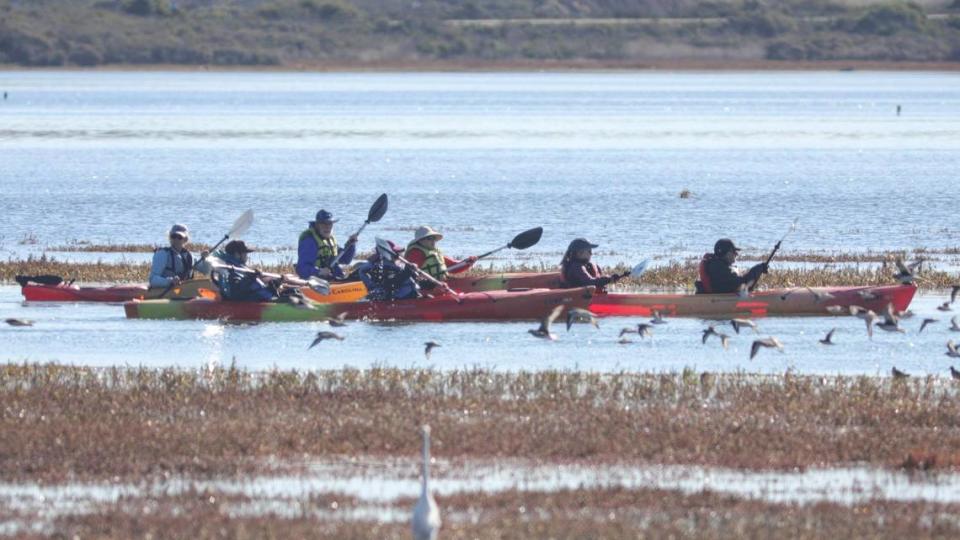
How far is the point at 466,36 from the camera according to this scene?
531ft

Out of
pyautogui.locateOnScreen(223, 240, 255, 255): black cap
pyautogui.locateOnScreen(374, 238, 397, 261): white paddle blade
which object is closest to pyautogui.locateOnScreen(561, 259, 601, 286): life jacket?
pyautogui.locateOnScreen(374, 238, 397, 261): white paddle blade

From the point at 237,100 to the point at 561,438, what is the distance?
117 m

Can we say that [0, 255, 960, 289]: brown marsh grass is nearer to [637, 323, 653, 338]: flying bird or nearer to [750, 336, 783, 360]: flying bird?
[637, 323, 653, 338]: flying bird

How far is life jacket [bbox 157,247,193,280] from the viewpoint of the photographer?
2533 centimetres

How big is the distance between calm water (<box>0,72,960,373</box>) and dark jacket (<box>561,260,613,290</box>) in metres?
0.64

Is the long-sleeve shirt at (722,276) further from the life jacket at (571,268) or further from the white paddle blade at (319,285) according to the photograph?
the white paddle blade at (319,285)

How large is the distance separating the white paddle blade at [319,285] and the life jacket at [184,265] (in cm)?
199

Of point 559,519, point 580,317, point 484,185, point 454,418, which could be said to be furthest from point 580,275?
point 484,185

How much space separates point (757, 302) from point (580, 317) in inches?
103

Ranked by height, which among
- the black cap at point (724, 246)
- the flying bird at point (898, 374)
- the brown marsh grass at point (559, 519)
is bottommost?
the brown marsh grass at point (559, 519)

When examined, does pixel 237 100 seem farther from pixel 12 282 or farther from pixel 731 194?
pixel 12 282

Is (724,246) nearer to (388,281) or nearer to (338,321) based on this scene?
(388,281)

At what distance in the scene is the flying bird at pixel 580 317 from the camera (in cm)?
2245

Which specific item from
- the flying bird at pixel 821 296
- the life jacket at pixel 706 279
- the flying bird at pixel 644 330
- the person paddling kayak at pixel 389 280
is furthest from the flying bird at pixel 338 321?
the flying bird at pixel 821 296
